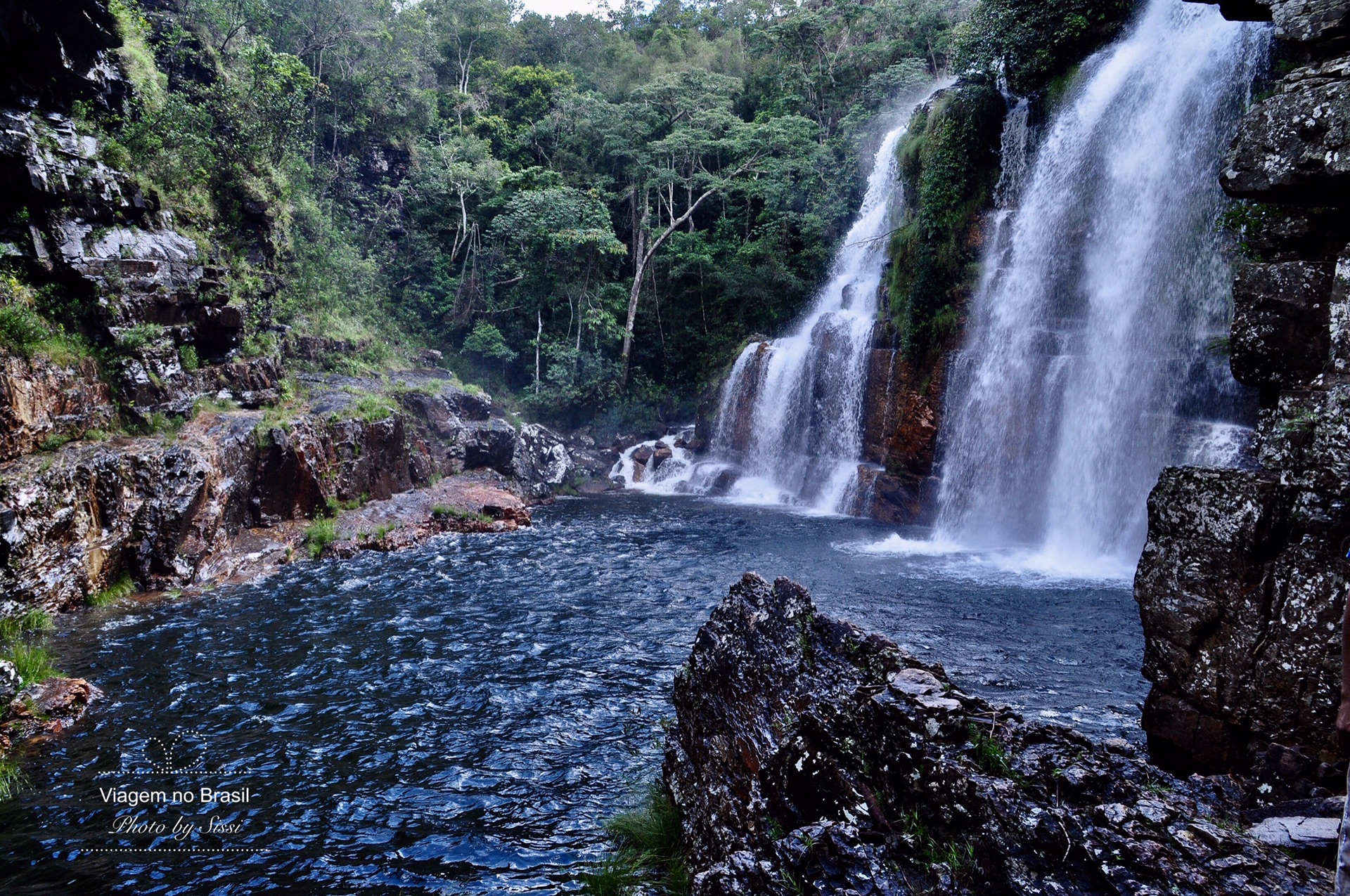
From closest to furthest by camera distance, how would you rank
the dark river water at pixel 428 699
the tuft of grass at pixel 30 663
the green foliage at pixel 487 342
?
the dark river water at pixel 428 699 → the tuft of grass at pixel 30 663 → the green foliage at pixel 487 342

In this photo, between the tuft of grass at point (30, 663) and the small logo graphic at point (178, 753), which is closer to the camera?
the small logo graphic at point (178, 753)

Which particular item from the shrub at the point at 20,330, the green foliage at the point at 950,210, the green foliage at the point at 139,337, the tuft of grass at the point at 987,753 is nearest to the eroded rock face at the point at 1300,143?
the tuft of grass at the point at 987,753

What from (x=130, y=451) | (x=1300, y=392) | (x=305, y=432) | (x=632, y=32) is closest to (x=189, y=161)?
(x=305, y=432)

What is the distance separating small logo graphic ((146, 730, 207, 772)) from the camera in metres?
6.48

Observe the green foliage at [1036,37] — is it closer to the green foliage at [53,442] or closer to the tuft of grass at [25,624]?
the green foliage at [53,442]

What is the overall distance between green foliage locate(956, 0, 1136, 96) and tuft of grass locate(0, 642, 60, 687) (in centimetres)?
2325

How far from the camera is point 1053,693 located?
7.81 meters

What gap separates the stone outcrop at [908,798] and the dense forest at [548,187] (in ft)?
56.6

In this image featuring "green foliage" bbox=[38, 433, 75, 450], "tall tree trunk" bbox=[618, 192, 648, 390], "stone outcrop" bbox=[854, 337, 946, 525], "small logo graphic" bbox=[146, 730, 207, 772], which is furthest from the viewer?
"tall tree trunk" bbox=[618, 192, 648, 390]

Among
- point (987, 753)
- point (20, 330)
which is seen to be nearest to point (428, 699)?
point (987, 753)

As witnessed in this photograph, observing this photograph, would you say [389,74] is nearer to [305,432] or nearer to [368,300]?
[368,300]

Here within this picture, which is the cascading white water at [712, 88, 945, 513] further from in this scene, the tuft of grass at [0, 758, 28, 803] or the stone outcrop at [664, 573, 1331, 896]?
the tuft of grass at [0, 758, 28, 803]

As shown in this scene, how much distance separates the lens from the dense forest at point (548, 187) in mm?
22938

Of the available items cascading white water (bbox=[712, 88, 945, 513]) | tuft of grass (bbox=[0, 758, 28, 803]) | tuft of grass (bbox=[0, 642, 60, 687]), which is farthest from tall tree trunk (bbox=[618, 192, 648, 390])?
tuft of grass (bbox=[0, 758, 28, 803])
